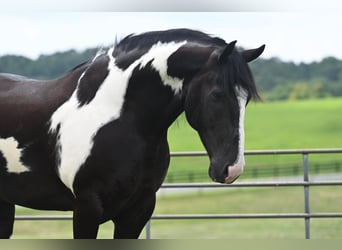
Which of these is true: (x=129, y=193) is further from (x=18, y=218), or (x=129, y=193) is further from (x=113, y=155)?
(x=18, y=218)

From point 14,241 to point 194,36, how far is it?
1.25m

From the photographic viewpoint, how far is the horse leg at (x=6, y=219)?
136 inches

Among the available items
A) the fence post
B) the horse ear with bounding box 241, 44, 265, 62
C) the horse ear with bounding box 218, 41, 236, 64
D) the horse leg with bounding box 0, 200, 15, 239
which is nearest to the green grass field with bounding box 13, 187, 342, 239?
the fence post

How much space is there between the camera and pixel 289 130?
15.0 m

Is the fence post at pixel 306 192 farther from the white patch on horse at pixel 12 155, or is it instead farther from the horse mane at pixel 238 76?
the white patch on horse at pixel 12 155

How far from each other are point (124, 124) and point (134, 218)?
460mm

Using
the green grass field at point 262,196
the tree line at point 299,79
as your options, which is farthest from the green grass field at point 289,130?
the tree line at point 299,79

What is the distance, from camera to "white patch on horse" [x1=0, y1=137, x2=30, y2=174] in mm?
3072

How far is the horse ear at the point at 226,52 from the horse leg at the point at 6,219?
4.81ft

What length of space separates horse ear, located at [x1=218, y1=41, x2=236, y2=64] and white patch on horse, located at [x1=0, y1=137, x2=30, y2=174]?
1.07 meters

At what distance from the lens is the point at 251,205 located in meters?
12.2

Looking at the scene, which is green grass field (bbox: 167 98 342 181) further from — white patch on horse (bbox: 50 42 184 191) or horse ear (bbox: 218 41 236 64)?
horse ear (bbox: 218 41 236 64)

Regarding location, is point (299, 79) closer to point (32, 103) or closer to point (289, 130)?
point (289, 130)

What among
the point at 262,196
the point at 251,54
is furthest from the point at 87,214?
the point at 262,196
